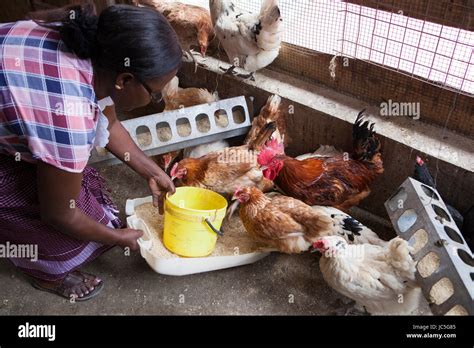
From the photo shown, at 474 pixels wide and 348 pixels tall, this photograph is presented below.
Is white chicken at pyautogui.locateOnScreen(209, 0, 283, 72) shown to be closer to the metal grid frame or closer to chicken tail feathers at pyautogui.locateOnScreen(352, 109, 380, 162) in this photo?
the metal grid frame

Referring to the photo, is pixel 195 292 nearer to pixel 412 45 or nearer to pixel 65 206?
pixel 65 206

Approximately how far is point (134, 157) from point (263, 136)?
83cm

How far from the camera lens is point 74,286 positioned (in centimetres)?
229

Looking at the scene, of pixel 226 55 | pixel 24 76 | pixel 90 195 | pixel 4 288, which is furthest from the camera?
pixel 226 55

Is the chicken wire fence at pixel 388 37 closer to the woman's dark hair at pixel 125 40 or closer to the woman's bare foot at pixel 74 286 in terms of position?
the woman's dark hair at pixel 125 40

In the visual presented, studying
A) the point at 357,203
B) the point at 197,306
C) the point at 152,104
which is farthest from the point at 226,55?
the point at 197,306

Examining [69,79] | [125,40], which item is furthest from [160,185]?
[125,40]

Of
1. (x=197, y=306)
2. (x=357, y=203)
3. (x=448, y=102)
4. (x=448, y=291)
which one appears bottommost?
(x=197, y=306)

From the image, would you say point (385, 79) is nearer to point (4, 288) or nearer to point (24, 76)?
point (24, 76)

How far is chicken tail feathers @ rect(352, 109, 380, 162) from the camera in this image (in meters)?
2.47

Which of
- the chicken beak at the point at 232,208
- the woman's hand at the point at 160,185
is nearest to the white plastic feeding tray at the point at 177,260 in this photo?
the woman's hand at the point at 160,185

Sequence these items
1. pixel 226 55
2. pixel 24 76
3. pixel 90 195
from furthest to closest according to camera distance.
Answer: pixel 226 55, pixel 90 195, pixel 24 76
